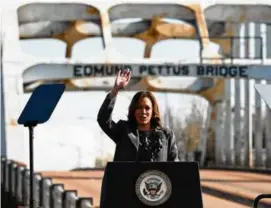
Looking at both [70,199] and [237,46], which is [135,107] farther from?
[237,46]

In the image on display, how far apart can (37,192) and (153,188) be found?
12.1 meters

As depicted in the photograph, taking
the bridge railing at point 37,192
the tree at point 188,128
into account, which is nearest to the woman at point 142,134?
the bridge railing at point 37,192

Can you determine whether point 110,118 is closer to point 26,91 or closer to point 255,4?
point 255,4

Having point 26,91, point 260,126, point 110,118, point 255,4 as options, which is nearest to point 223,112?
point 260,126

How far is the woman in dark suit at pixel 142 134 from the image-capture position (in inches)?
289

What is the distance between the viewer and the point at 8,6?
150 ft

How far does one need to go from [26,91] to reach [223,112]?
10611 mm

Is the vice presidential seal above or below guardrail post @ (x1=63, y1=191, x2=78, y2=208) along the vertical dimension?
above

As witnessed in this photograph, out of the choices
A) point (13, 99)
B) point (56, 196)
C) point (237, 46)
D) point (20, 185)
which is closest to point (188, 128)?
point (237, 46)

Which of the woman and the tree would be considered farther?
the tree

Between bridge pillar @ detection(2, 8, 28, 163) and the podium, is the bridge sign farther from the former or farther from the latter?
the podium

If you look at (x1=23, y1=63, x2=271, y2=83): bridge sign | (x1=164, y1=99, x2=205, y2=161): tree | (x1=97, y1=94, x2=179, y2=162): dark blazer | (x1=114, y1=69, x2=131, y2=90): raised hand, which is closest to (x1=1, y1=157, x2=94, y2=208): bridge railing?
(x1=114, y1=69, x2=131, y2=90): raised hand

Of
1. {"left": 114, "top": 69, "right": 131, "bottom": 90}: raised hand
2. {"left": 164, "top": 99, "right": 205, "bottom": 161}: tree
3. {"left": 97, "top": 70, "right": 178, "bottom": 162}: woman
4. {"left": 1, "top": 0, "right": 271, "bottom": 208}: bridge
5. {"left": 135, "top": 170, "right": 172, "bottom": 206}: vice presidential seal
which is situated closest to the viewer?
{"left": 135, "top": 170, "right": 172, "bottom": 206}: vice presidential seal

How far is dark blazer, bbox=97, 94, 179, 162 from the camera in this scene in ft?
24.1
